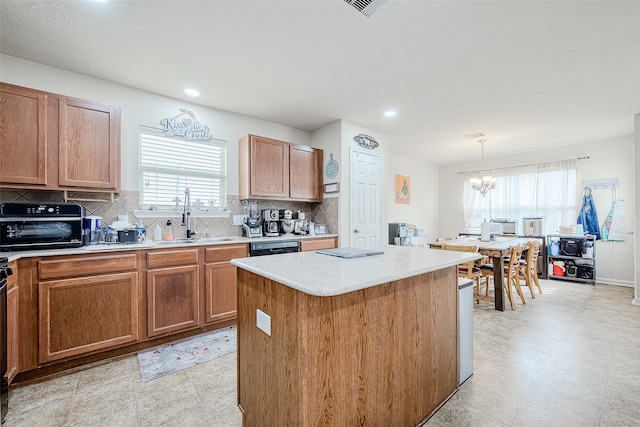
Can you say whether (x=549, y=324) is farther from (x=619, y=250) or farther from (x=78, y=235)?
(x=78, y=235)

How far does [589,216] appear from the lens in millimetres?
5086

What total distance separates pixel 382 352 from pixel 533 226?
5703mm

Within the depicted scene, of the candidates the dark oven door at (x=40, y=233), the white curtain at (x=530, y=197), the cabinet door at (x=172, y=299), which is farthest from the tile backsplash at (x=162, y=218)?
the white curtain at (x=530, y=197)

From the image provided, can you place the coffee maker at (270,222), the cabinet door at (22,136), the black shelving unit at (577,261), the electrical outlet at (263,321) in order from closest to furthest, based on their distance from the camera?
the electrical outlet at (263,321) < the cabinet door at (22,136) < the coffee maker at (270,222) < the black shelving unit at (577,261)

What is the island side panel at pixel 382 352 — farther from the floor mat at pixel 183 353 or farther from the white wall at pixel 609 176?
the white wall at pixel 609 176

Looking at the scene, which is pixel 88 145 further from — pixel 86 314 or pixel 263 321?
pixel 263 321

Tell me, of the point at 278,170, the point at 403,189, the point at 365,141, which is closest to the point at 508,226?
the point at 403,189

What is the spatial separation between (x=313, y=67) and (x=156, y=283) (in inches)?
101

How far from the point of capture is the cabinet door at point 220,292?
9.44 ft

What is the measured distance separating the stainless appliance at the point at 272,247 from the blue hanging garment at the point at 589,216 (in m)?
5.49

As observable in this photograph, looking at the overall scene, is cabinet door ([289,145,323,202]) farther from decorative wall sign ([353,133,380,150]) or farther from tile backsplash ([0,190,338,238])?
decorative wall sign ([353,133,380,150])

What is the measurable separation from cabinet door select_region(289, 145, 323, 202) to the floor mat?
6.71ft

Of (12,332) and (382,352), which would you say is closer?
(382,352)

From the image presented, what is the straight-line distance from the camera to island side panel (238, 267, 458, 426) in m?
1.13
